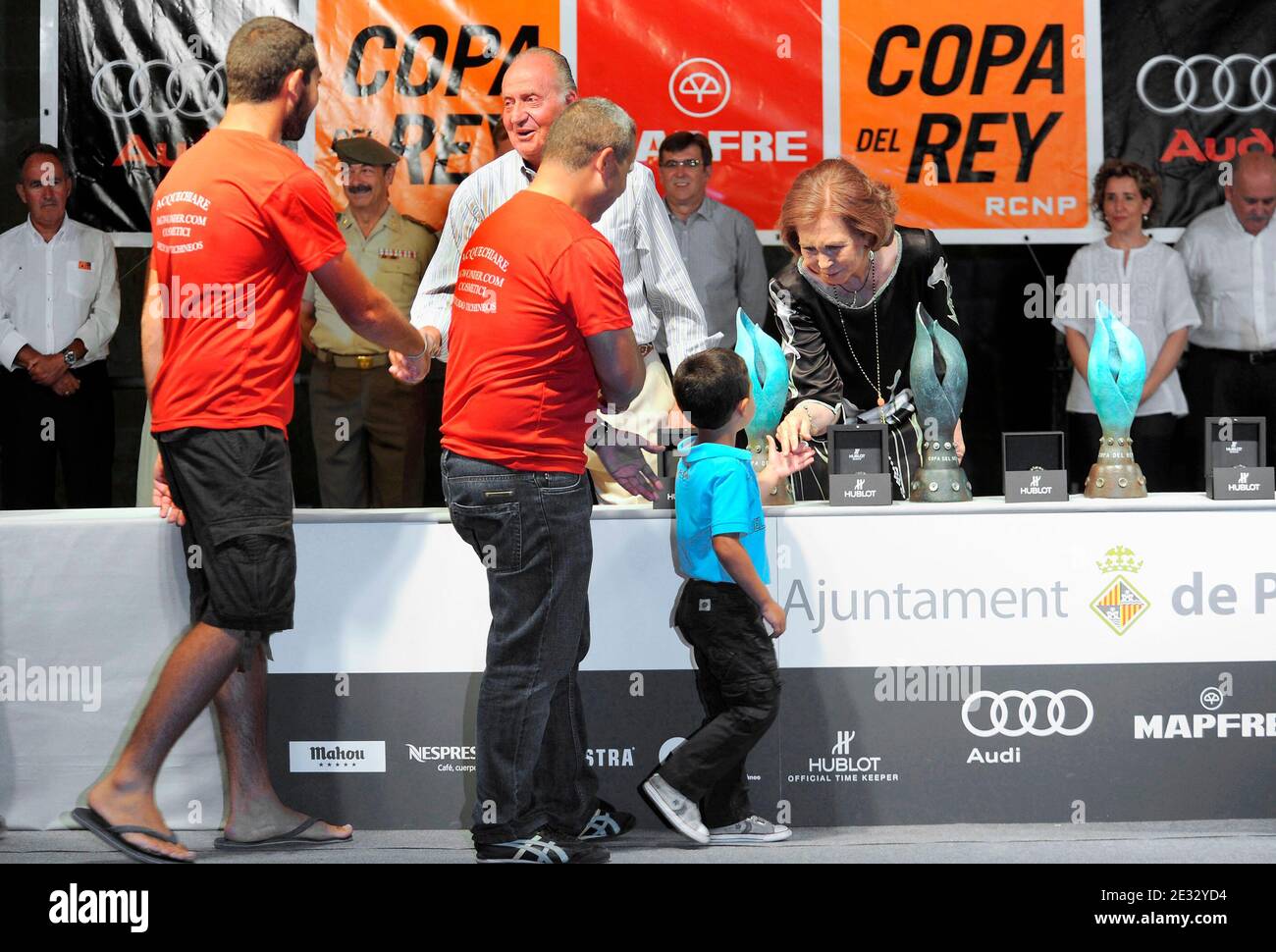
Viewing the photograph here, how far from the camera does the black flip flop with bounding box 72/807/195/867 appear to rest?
3039mm

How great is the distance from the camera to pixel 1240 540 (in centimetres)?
332

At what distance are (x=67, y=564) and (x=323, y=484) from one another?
1.87 m

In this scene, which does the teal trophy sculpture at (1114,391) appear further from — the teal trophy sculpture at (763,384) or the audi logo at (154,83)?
the audi logo at (154,83)

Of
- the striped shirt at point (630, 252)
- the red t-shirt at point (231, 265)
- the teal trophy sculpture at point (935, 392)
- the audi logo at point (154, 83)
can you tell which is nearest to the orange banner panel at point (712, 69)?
the audi logo at point (154, 83)

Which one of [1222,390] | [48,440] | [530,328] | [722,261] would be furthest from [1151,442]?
[48,440]

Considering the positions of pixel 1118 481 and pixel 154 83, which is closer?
pixel 1118 481

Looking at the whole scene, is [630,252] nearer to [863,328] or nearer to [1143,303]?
[863,328]

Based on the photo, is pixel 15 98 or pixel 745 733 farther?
pixel 15 98

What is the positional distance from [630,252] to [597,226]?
0.38ft

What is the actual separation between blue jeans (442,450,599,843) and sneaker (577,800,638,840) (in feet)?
0.72

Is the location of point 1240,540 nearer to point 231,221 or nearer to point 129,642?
point 231,221

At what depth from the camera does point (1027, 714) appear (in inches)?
132

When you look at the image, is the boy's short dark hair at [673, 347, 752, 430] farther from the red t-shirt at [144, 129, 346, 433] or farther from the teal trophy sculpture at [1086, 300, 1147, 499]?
the teal trophy sculpture at [1086, 300, 1147, 499]

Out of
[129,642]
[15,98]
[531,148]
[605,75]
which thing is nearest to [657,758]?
[129,642]
